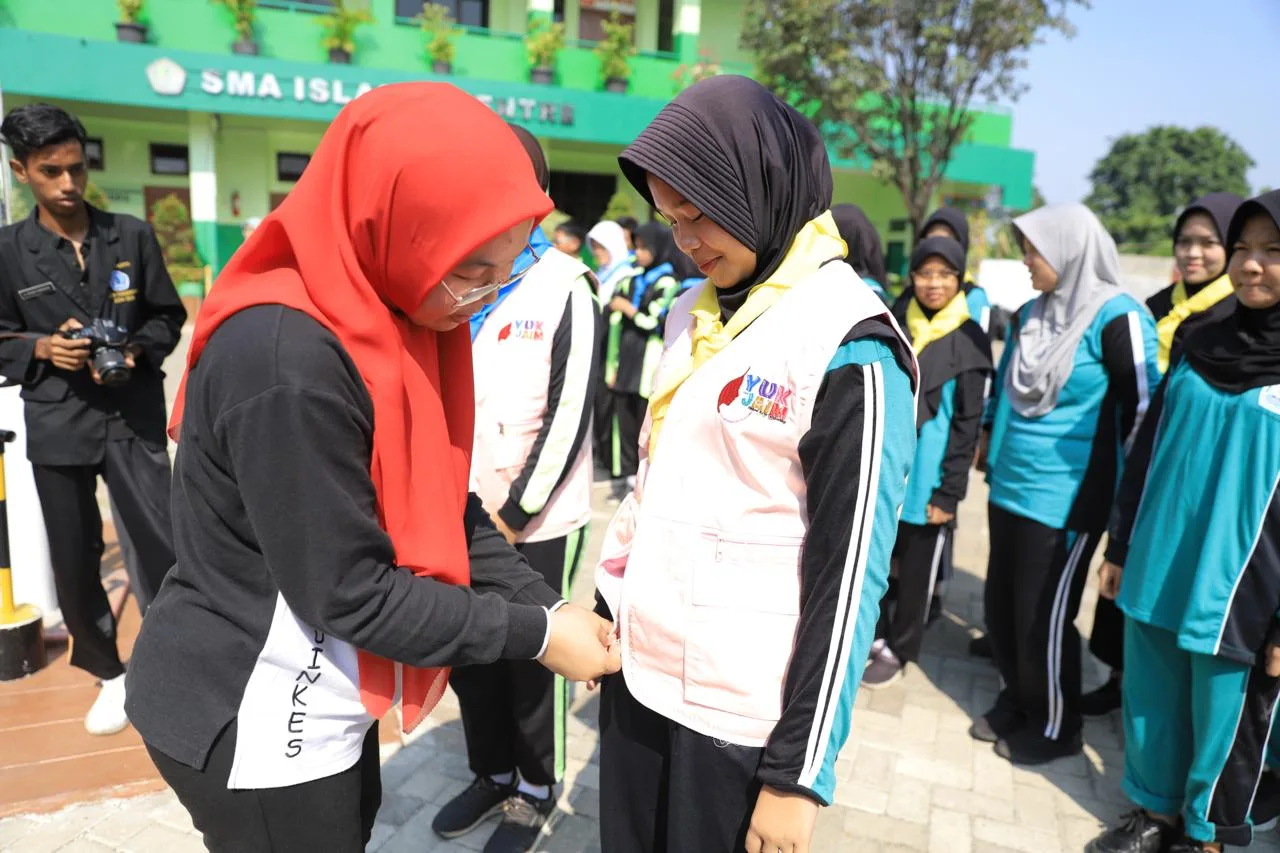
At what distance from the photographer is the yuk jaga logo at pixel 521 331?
251 centimetres

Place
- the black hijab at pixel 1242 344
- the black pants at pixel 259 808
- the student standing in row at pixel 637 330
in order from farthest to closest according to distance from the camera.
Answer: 1. the student standing in row at pixel 637 330
2. the black hijab at pixel 1242 344
3. the black pants at pixel 259 808

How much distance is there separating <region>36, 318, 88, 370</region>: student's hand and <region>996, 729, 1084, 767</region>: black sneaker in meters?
3.72

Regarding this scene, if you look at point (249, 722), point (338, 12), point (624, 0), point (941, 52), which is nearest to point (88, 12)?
point (338, 12)

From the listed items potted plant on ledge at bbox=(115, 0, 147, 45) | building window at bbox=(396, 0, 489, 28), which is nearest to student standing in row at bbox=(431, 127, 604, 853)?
potted plant on ledge at bbox=(115, 0, 147, 45)

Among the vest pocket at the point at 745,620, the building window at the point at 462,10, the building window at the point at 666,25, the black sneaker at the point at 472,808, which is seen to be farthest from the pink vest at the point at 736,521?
the building window at the point at 666,25

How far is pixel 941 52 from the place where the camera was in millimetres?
14016

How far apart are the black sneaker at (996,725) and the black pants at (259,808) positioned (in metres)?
2.85

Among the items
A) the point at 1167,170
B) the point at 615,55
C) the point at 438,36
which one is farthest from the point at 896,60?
the point at 1167,170

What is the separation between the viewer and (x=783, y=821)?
139cm

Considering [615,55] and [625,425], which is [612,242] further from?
[615,55]

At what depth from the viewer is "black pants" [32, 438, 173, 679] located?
313 cm

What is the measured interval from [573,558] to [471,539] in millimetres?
1085

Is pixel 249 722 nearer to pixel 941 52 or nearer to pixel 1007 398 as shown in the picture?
pixel 1007 398

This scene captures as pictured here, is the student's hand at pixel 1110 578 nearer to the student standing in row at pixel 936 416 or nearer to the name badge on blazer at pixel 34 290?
the student standing in row at pixel 936 416
